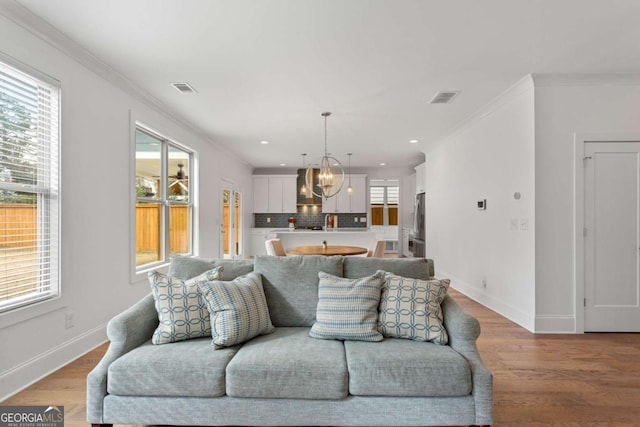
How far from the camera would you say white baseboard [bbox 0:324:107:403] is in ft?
7.45

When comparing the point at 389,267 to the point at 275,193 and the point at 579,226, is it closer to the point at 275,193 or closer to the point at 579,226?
the point at 579,226

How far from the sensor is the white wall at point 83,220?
7.83 feet

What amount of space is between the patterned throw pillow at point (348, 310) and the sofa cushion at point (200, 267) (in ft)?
2.03

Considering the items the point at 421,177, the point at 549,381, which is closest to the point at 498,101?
the point at 549,381

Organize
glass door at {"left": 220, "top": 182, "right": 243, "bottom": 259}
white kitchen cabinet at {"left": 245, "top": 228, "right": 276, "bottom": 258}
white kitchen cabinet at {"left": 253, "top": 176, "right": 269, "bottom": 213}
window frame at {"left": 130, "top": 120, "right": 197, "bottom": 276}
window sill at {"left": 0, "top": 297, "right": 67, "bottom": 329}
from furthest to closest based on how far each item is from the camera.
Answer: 1. white kitchen cabinet at {"left": 253, "top": 176, "right": 269, "bottom": 213}
2. white kitchen cabinet at {"left": 245, "top": 228, "right": 276, "bottom": 258}
3. glass door at {"left": 220, "top": 182, "right": 243, "bottom": 259}
4. window frame at {"left": 130, "top": 120, "right": 197, "bottom": 276}
5. window sill at {"left": 0, "top": 297, "right": 67, "bottom": 329}

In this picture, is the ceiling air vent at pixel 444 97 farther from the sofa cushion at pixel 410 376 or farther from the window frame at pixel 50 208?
the window frame at pixel 50 208

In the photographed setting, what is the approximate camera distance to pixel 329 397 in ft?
5.77

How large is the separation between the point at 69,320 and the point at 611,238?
5.01 m

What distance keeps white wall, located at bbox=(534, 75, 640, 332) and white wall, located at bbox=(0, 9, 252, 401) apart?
4195mm

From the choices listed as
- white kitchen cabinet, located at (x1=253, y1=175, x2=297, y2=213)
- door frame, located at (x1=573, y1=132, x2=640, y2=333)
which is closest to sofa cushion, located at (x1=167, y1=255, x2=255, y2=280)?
door frame, located at (x1=573, y1=132, x2=640, y2=333)

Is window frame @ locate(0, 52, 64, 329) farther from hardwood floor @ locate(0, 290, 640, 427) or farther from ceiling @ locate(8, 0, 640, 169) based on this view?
hardwood floor @ locate(0, 290, 640, 427)

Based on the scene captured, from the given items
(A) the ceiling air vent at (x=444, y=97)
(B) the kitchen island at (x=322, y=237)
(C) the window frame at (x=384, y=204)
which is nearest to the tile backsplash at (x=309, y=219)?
(C) the window frame at (x=384, y=204)

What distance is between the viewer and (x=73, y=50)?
2814mm

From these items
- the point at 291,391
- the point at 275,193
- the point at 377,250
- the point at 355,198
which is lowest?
the point at 291,391
